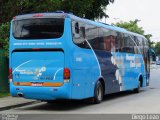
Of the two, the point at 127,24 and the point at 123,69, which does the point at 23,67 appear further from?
the point at 127,24

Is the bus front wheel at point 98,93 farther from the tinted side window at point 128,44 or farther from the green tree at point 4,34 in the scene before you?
the green tree at point 4,34

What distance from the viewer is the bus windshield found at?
622 inches

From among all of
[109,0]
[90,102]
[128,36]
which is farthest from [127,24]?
[90,102]

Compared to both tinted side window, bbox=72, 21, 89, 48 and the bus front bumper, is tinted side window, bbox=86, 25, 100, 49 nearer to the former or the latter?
tinted side window, bbox=72, 21, 89, 48

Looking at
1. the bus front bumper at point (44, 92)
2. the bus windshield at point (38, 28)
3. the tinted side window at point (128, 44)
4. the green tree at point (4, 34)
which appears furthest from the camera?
the tinted side window at point (128, 44)

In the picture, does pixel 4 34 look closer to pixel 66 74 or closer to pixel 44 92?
pixel 44 92

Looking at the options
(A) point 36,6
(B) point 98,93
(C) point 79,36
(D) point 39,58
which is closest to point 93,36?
(C) point 79,36

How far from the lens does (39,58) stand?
1588cm

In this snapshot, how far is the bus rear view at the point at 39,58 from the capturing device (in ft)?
50.8

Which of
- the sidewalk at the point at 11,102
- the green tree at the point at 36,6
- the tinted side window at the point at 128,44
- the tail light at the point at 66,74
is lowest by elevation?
the sidewalk at the point at 11,102

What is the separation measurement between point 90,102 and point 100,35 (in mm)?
2878

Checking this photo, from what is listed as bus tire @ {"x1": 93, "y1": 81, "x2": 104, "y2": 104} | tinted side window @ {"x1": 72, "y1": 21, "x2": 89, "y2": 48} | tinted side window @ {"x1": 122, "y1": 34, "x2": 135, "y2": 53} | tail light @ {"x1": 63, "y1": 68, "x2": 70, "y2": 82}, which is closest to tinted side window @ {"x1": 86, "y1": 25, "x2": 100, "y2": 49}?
tinted side window @ {"x1": 72, "y1": 21, "x2": 89, "y2": 48}

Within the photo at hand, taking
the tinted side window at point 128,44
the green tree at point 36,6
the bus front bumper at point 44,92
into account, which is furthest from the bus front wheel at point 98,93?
the green tree at point 36,6

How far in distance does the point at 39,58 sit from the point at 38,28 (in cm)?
111
